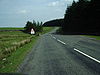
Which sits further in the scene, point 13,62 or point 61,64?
point 13,62

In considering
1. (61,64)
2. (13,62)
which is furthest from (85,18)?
(61,64)

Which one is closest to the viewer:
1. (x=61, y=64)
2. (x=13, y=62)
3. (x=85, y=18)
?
(x=61, y=64)

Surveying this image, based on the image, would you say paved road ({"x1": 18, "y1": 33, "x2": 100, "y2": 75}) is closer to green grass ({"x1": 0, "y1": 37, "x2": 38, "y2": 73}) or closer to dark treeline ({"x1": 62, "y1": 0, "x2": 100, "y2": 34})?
green grass ({"x1": 0, "y1": 37, "x2": 38, "y2": 73})

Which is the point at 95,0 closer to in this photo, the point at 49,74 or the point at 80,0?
the point at 80,0

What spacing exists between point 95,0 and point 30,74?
164 ft

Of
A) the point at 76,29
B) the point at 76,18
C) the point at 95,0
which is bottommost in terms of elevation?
the point at 76,29

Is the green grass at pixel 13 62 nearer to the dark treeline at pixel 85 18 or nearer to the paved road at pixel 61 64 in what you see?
the paved road at pixel 61 64

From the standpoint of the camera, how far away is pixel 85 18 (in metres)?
65.9

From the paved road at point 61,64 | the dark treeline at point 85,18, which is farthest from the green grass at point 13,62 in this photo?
the dark treeline at point 85,18

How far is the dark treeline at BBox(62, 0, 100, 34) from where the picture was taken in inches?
2109

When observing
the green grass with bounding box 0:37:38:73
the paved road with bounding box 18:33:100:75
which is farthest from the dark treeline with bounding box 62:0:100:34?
the green grass with bounding box 0:37:38:73

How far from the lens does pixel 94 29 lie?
5550 centimetres

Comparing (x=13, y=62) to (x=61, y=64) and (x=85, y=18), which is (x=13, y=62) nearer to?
(x=61, y=64)

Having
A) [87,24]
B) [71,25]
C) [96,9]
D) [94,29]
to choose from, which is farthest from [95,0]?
[71,25]
